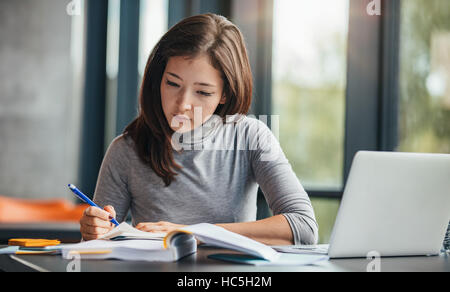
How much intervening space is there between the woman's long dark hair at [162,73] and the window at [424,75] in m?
1.45

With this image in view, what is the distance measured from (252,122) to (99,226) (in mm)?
625

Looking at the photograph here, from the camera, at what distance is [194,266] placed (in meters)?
0.79

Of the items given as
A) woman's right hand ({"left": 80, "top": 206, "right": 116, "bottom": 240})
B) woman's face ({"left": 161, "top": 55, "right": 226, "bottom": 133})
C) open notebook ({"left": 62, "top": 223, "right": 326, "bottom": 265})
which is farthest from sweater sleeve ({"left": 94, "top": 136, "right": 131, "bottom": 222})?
open notebook ({"left": 62, "top": 223, "right": 326, "bottom": 265})

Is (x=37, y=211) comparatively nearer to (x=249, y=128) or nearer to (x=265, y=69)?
(x=265, y=69)

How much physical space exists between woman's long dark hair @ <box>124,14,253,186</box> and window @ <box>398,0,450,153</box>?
145 cm

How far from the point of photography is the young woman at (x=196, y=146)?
1.38 m

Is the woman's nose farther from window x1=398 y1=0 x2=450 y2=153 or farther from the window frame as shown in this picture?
window x1=398 y1=0 x2=450 y2=153

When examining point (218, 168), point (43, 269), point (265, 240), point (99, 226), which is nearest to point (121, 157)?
point (218, 168)

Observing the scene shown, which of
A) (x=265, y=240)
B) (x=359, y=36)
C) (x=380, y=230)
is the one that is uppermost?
(x=359, y=36)

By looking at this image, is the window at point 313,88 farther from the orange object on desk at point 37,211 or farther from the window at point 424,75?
the orange object on desk at point 37,211

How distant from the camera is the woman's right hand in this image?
110 centimetres

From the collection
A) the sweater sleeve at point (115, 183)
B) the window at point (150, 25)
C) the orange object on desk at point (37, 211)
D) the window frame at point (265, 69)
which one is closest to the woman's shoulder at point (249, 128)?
the sweater sleeve at point (115, 183)

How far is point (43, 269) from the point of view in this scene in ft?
2.41
